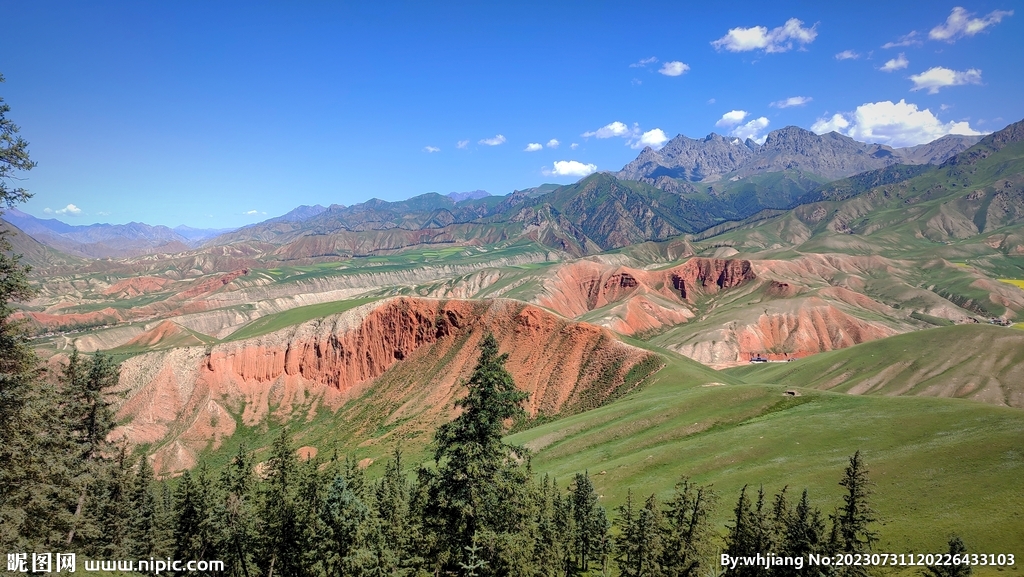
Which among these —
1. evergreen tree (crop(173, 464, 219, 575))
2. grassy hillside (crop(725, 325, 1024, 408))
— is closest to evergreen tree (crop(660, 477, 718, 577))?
evergreen tree (crop(173, 464, 219, 575))

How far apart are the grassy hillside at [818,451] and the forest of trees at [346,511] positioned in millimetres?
6164

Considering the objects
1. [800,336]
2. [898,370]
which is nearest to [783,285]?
[800,336]

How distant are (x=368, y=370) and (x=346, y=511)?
88.0 meters

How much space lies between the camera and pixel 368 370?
347 ft

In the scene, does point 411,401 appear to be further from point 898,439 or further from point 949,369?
point 949,369

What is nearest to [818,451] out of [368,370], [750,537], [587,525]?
[587,525]

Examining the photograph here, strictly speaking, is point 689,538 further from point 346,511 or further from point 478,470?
point 346,511

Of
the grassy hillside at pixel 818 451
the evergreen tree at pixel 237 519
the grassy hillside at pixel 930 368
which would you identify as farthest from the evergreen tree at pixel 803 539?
the grassy hillside at pixel 930 368

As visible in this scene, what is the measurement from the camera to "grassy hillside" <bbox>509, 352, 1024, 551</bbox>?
32.2 meters

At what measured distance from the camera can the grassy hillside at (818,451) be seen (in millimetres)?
32219

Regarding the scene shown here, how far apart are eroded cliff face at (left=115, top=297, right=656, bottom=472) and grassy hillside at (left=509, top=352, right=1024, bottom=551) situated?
12.9 meters

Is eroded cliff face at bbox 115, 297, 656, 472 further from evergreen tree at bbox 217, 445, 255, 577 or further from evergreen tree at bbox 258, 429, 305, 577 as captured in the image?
evergreen tree at bbox 258, 429, 305, 577

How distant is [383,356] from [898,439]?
86.9 metres

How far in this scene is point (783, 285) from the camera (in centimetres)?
18075
